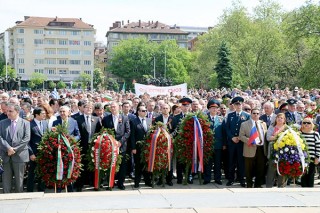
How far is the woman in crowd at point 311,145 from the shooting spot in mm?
9398

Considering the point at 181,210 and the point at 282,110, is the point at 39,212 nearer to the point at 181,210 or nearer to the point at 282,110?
the point at 181,210

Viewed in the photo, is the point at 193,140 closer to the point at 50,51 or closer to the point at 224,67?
the point at 224,67

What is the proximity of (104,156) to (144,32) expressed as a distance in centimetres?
12647

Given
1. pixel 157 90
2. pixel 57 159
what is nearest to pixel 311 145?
pixel 57 159

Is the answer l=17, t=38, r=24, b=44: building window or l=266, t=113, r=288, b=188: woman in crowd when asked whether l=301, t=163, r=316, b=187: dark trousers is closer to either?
l=266, t=113, r=288, b=188: woman in crowd

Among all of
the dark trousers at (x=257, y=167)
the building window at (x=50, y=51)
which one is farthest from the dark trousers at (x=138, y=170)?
the building window at (x=50, y=51)

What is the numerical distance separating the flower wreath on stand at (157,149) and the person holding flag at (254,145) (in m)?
1.66

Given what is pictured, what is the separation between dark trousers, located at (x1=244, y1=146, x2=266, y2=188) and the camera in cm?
979

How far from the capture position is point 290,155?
29.1 ft

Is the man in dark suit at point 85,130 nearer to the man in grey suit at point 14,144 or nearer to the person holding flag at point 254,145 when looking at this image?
the man in grey suit at point 14,144

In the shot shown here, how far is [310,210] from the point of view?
254 inches

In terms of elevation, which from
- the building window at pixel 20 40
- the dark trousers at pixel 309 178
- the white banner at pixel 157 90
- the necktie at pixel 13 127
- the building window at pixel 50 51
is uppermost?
the building window at pixel 20 40

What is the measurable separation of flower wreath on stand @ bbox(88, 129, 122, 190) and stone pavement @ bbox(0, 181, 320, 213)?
5.81 feet

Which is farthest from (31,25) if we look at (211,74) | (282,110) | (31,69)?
(282,110)
